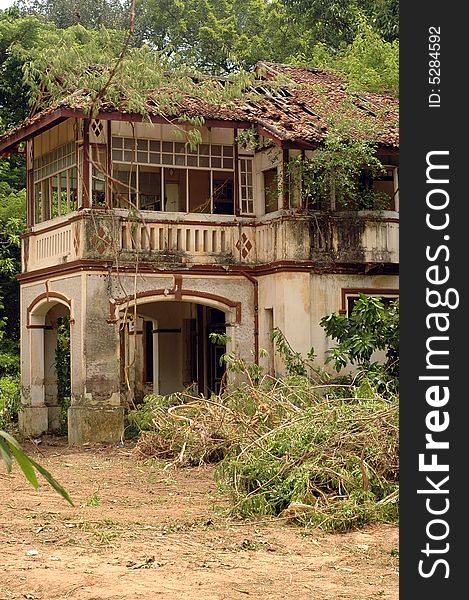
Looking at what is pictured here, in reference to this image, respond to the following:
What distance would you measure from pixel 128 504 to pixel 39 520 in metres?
1.39

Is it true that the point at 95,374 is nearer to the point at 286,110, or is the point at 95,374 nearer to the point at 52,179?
the point at 52,179

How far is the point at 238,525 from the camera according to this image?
1130 centimetres

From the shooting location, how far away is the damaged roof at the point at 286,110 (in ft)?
61.9

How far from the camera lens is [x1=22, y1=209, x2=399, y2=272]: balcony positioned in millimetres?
18922

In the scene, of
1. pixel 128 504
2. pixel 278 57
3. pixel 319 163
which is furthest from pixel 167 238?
pixel 278 57

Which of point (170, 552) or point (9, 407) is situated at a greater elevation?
point (9, 407)

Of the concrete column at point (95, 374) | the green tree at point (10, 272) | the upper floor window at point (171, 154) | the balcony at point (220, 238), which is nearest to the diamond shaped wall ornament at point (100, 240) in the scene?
the balcony at point (220, 238)

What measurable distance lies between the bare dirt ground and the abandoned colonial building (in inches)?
212

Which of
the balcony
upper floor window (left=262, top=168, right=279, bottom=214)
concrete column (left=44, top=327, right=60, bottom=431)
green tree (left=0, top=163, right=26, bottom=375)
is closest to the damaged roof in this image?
upper floor window (left=262, top=168, right=279, bottom=214)

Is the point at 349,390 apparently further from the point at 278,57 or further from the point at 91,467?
the point at 278,57

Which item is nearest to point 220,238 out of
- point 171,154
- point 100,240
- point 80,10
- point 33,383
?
point 171,154

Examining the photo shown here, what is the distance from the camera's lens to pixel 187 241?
Answer: 1955 centimetres

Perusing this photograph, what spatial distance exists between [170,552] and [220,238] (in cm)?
1044

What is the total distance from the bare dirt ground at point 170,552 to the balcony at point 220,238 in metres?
5.87
